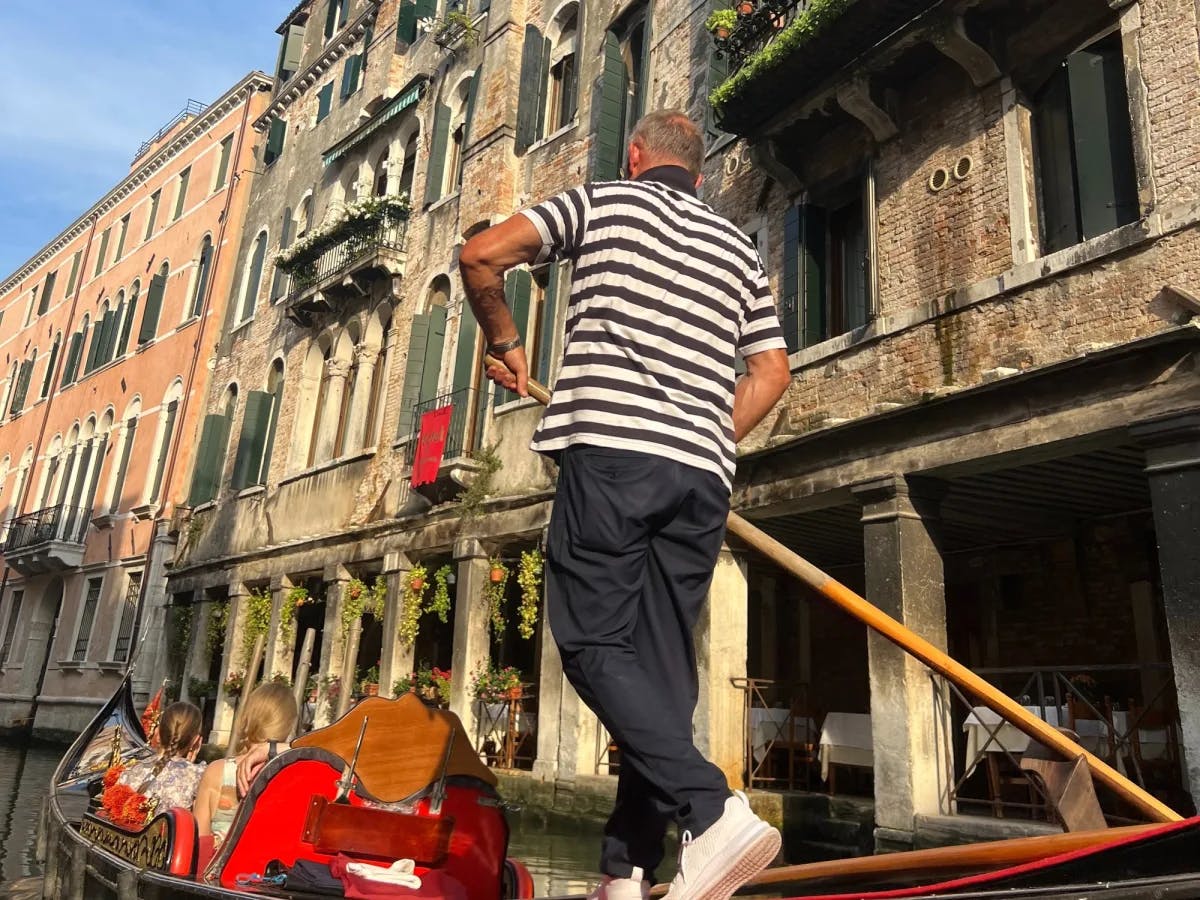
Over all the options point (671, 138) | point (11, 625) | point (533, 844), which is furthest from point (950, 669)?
point (11, 625)

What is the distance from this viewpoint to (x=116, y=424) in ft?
74.7

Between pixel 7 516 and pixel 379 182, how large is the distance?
17.0 m

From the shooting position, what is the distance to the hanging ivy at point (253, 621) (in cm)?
1577

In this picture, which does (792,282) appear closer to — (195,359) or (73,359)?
(195,359)

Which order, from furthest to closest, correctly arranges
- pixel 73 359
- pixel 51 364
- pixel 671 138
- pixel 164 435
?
pixel 51 364 < pixel 73 359 < pixel 164 435 < pixel 671 138

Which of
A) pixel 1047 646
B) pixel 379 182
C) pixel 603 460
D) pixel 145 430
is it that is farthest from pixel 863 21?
pixel 145 430

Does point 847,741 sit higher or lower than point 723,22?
lower

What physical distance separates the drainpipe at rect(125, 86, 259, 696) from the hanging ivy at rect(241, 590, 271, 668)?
3513mm

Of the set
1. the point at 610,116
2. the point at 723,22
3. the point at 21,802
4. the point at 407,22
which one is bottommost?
the point at 21,802

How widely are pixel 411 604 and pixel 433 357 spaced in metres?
3.25

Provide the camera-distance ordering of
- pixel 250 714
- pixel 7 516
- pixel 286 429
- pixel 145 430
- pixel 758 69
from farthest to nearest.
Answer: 1. pixel 7 516
2. pixel 145 430
3. pixel 286 429
4. pixel 758 69
5. pixel 250 714

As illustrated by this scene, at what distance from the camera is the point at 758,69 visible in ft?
27.8

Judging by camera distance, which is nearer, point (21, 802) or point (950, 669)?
point (950, 669)

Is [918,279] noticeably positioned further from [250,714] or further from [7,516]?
[7,516]
